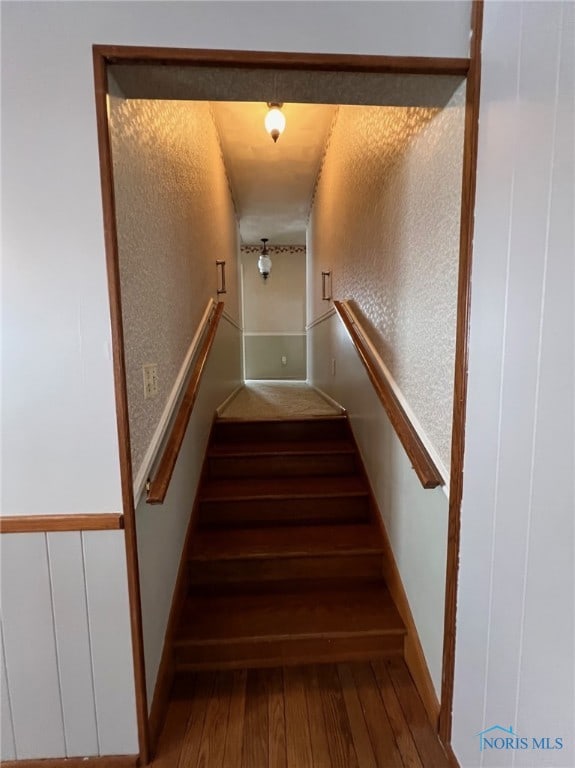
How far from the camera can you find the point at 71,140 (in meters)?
1.01

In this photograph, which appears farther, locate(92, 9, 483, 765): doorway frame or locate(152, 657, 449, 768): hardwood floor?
locate(152, 657, 449, 768): hardwood floor

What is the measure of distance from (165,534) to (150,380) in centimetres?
63

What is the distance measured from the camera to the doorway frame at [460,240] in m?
0.98

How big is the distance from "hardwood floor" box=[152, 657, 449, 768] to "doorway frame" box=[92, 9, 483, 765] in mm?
127

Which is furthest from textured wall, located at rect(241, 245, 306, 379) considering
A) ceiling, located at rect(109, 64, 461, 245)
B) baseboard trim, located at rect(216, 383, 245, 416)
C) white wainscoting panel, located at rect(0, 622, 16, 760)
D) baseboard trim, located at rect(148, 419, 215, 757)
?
white wainscoting panel, located at rect(0, 622, 16, 760)

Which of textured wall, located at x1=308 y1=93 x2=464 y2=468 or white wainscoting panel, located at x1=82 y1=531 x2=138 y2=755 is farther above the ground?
textured wall, located at x1=308 y1=93 x2=464 y2=468

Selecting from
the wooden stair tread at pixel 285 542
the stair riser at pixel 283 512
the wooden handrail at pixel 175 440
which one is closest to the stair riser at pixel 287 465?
the stair riser at pixel 283 512

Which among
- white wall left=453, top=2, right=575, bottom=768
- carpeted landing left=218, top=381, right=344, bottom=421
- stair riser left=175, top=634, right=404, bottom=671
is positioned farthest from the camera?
carpeted landing left=218, top=381, right=344, bottom=421

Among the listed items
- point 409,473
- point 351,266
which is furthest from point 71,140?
point 351,266

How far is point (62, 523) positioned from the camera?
3.66 ft

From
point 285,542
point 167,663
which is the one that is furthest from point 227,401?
point 167,663

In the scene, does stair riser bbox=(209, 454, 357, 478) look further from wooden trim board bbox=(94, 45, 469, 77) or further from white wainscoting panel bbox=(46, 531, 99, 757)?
wooden trim board bbox=(94, 45, 469, 77)

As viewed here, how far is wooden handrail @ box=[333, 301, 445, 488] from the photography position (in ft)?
4.19

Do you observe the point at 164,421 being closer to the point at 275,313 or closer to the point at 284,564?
the point at 284,564
